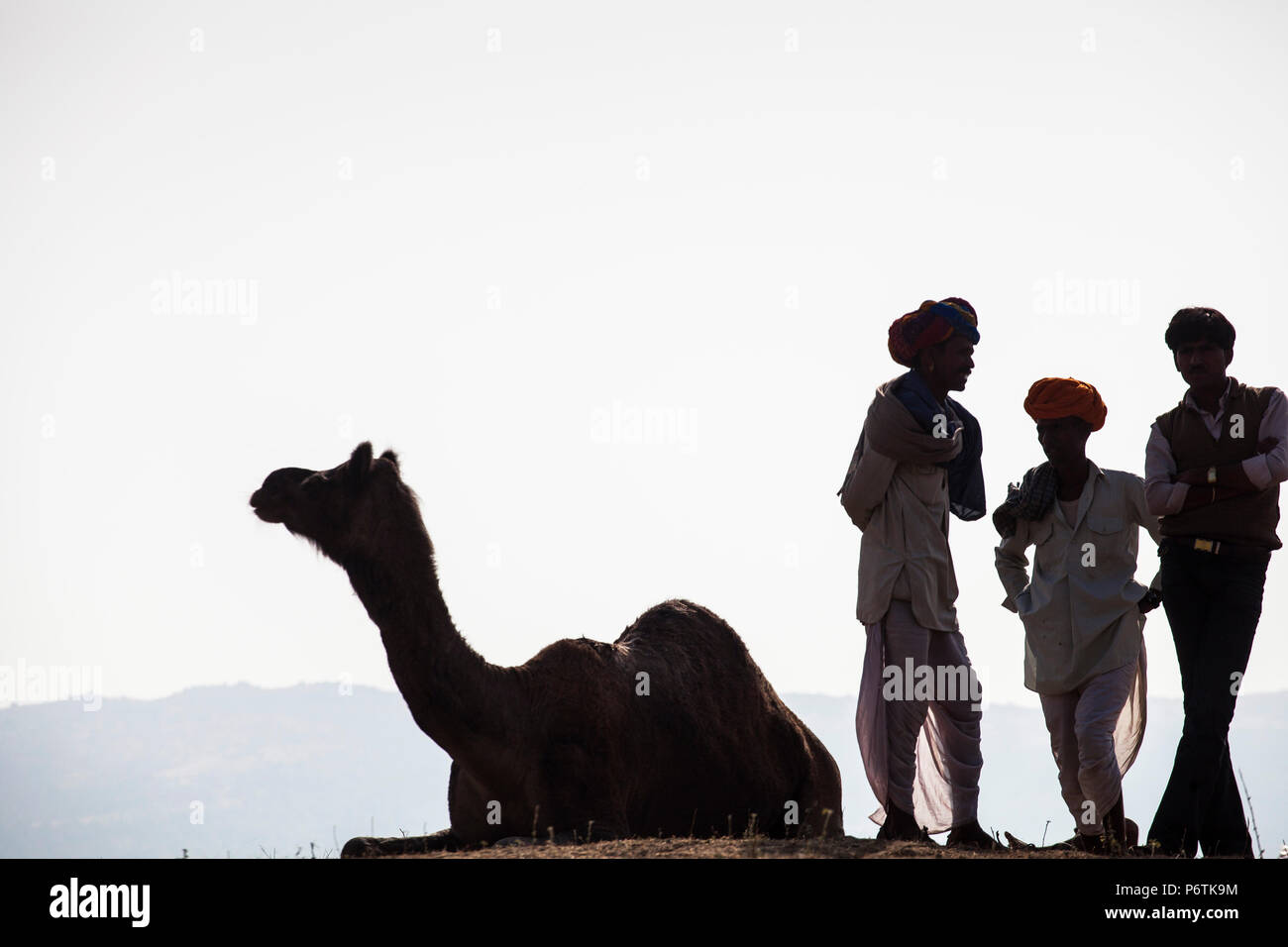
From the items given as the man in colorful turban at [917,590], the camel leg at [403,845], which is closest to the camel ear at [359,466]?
the camel leg at [403,845]

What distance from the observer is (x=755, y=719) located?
505 inches

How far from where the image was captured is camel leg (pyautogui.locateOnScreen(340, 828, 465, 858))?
9938 millimetres

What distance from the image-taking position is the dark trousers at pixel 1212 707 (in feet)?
30.9

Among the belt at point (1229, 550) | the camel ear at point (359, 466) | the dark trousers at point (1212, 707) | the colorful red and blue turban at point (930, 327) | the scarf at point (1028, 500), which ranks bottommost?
the dark trousers at point (1212, 707)

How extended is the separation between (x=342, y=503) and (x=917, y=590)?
12.3ft

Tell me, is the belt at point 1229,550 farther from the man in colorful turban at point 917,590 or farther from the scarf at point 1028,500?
the man in colorful turban at point 917,590

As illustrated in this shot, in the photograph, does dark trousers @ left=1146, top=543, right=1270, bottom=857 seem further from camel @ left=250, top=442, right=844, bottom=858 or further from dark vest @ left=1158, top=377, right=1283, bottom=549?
camel @ left=250, top=442, right=844, bottom=858

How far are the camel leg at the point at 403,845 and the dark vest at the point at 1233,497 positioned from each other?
4.94 m
